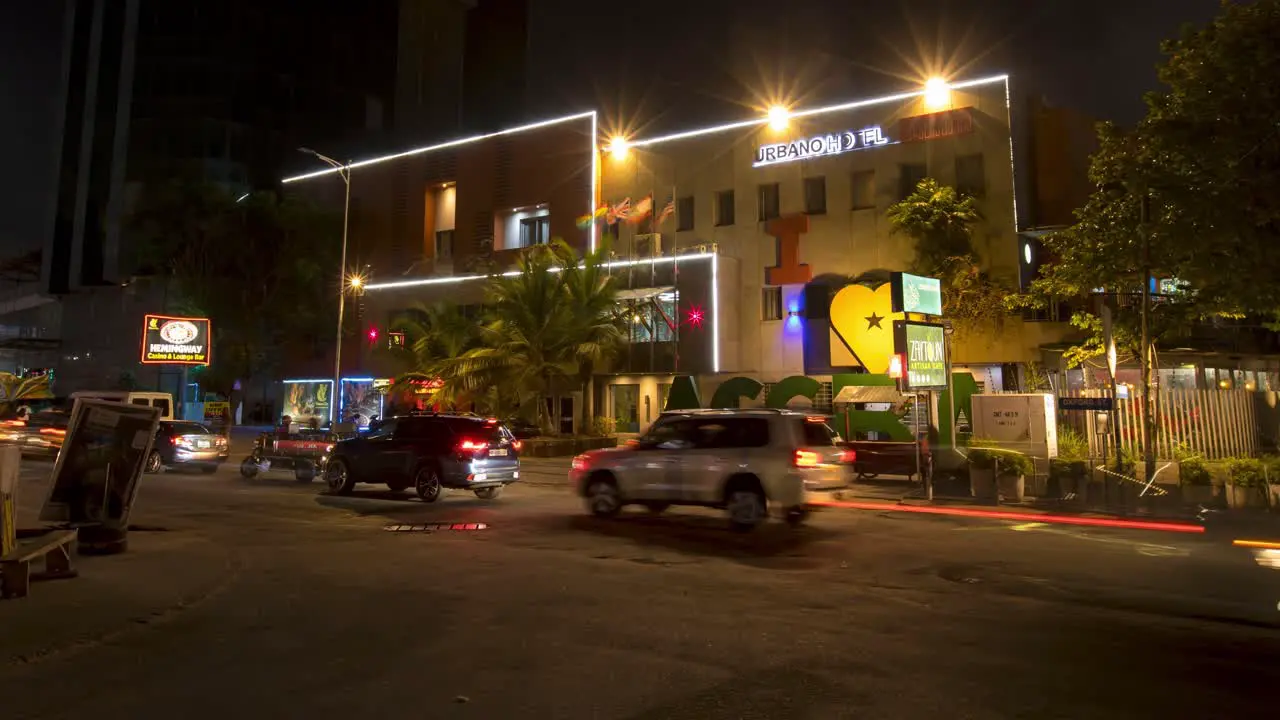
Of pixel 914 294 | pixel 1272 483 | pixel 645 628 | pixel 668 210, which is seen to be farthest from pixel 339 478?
pixel 668 210

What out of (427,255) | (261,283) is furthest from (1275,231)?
(261,283)

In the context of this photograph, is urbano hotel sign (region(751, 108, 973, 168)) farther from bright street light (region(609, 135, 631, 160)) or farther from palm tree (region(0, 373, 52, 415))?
palm tree (region(0, 373, 52, 415))

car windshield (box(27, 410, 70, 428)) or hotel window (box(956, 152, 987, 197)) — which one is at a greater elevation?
hotel window (box(956, 152, 987, 197))

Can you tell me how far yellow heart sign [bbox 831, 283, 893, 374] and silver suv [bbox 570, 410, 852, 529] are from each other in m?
16.2

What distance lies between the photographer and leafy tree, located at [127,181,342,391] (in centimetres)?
4556

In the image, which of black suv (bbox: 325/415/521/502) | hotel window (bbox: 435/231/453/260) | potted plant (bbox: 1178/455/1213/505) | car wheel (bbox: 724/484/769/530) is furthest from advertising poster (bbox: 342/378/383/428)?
potted plant (bbox: 1178/455/1213/505)

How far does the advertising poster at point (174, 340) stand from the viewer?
2864 cm

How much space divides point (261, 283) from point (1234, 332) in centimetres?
4731

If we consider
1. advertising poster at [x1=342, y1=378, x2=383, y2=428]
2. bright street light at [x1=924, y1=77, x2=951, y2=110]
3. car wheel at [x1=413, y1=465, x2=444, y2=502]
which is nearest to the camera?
car wheel at [x1=413, y1=465, x2=444, y2=502]

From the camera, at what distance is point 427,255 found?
4269cm

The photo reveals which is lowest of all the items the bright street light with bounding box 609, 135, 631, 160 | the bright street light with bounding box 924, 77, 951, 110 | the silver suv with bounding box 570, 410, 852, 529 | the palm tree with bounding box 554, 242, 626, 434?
the silver suv with bounding box 570, 410, 852, 529

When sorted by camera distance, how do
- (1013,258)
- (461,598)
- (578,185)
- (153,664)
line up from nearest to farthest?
(153,664), (461,598), (1013,258), (578,185)

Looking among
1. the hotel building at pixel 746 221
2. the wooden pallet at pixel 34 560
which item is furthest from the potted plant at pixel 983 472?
the wooden pallet at pixel 34 560

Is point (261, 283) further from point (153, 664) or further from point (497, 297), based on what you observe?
point (153, 664)
